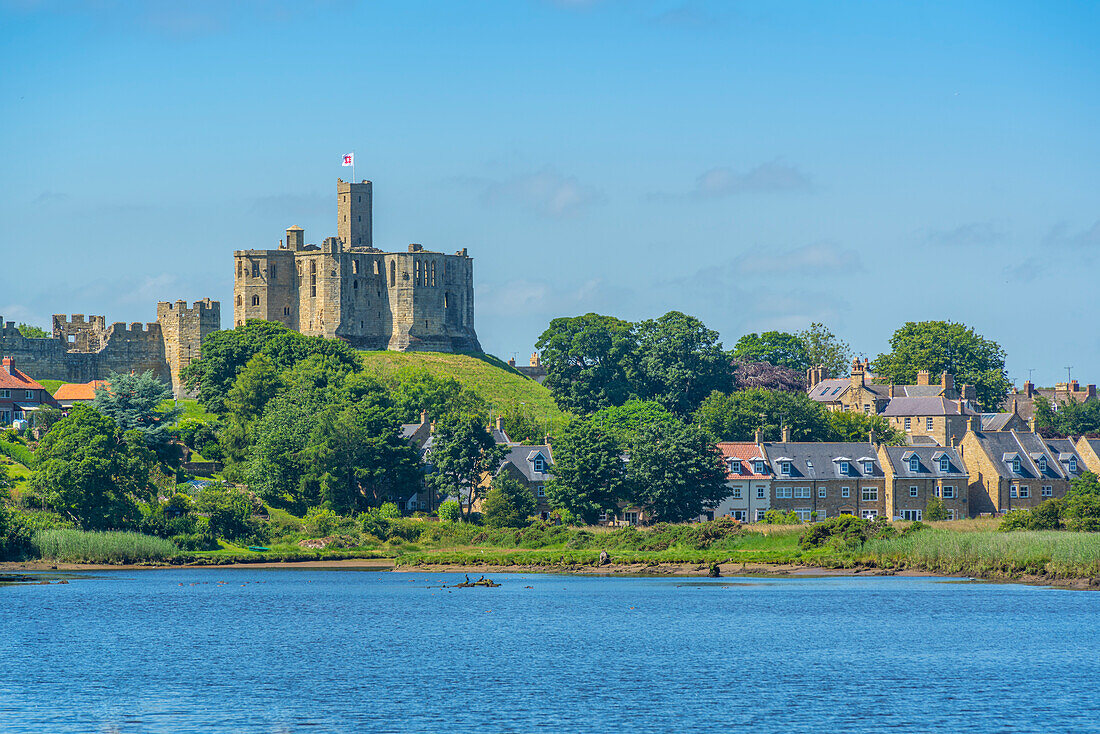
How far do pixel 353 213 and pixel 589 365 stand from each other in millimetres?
30497

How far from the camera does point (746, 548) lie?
2911 inches

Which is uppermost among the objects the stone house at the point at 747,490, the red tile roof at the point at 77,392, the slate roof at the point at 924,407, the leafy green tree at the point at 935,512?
the red tile roof at the point at 77,392

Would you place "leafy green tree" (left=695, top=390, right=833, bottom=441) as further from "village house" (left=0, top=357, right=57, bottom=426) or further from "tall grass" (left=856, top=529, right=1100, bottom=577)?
"village house" (left=0, top=357, right=57, bottom=426)

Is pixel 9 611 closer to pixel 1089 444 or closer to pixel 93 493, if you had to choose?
pixel 93 493

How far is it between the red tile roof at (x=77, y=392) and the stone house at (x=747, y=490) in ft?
168

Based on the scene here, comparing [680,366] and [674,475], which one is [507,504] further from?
[680,366]

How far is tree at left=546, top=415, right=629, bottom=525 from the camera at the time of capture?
8212cm

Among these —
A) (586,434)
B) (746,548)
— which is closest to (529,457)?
(586,434)

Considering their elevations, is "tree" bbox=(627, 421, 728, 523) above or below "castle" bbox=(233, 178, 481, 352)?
below

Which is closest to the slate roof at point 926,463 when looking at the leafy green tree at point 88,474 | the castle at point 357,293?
the leafy green tree at point 88,474

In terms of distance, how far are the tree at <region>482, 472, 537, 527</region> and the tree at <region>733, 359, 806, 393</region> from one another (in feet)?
154

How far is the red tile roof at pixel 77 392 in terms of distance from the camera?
373 ft

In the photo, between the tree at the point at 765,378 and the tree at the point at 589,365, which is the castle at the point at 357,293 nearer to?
the tree at the point at 589,365

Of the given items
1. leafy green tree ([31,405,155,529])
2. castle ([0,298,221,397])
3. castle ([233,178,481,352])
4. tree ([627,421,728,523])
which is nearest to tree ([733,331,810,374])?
castle ([233,178,481,352])
